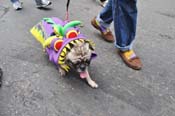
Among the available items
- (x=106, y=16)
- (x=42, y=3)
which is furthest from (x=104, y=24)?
(x=42, y=3)

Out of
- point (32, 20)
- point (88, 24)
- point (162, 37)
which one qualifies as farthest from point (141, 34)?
point (32, 20)

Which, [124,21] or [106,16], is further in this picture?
[106,16]

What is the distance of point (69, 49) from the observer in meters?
2.19

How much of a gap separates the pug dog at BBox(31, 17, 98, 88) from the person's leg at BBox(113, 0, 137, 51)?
15.0 inches

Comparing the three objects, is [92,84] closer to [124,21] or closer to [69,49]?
[69,49]

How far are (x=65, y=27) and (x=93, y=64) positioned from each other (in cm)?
45

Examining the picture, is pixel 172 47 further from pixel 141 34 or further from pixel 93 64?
pixel 93 64

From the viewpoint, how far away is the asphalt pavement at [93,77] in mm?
2154

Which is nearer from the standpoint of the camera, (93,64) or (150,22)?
(93,64)

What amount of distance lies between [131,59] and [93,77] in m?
0.42

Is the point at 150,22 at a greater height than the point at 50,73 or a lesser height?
lesser

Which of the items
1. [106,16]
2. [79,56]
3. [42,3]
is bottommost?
[42,3]

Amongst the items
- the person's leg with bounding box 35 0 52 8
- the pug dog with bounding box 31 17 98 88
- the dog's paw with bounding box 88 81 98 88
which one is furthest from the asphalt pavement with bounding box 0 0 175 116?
the person's leg with bounding box 35 0 52 8

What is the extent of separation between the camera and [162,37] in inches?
131
